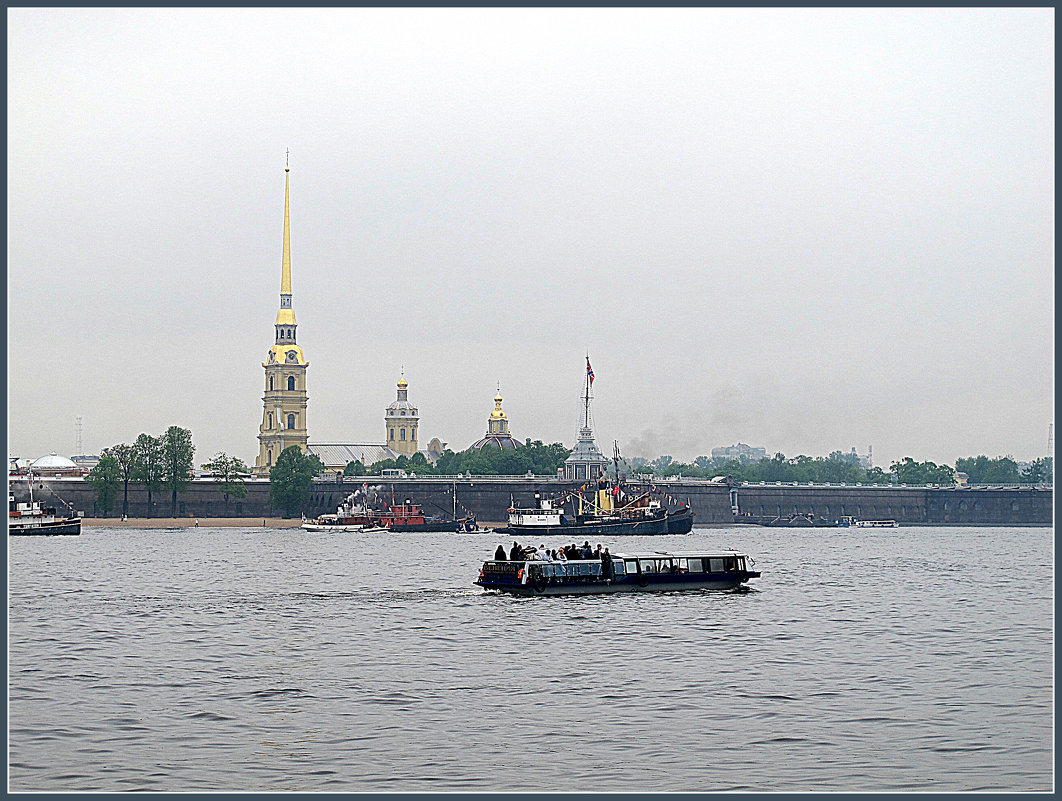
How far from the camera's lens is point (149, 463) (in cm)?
11850

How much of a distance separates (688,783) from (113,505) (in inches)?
4227

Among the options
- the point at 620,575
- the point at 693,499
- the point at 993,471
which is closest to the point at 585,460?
the point at 693,499

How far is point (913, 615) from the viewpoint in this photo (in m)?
39.4

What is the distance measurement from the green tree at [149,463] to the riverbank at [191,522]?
288 cm

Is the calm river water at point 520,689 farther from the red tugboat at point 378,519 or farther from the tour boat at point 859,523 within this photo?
the tour boat at point 859,523

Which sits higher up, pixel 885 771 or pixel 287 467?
pixel 287 467

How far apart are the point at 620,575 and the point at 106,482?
81244mm

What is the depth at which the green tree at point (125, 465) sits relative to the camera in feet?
388

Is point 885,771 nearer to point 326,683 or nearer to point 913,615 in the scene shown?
point 326,683

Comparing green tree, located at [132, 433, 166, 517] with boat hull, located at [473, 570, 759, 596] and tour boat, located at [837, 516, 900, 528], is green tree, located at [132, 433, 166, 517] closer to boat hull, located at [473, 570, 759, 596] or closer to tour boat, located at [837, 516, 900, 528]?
tour boat, located at [837, 516, 900, 528]

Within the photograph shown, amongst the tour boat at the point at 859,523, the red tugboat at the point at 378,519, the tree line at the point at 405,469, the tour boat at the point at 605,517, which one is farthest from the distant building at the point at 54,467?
the tour boat at the point at 859,523

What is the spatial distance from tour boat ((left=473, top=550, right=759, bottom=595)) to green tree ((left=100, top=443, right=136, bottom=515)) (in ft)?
261

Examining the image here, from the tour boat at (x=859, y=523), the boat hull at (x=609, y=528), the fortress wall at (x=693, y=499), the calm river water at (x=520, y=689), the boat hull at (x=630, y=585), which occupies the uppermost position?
the fortress wall at (x=693, y=499)

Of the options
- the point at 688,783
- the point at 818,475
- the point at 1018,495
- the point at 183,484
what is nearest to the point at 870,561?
the point at 688,783
